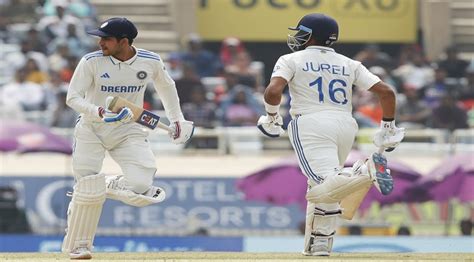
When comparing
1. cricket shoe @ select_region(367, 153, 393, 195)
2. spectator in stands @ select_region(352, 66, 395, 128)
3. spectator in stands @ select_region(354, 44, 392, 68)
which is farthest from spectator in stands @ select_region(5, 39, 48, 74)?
cricket shoe @ select_region(367, 153, 393, 195)

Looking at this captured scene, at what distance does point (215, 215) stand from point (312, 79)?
813 cm

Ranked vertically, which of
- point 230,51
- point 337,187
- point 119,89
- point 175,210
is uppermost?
point 230,51

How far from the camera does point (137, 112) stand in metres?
11.5

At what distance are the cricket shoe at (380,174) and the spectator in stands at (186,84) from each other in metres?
10.6

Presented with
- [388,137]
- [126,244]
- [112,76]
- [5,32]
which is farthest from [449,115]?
[112,76]

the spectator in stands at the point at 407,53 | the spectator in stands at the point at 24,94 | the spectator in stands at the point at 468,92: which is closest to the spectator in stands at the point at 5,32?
the spectator in stands at the point at 24,94

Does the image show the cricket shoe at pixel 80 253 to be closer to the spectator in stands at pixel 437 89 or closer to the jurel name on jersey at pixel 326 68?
the jurel name on jersey at pixel 326 68

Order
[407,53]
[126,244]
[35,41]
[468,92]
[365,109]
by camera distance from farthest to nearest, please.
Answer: [407,53] → [468,92] → [35,41] → [365,109] → [126,244]

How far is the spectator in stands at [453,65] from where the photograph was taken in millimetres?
→ 23703

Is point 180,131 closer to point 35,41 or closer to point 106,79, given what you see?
point 106,79

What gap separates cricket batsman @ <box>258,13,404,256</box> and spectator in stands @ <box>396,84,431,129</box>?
33.2ft

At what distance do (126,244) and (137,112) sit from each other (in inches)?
256

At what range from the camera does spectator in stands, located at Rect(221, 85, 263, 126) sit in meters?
21.5

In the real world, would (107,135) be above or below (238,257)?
above
